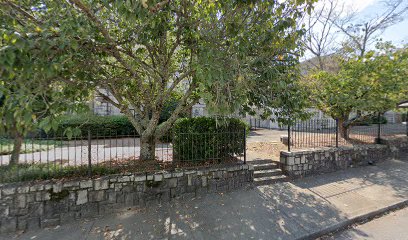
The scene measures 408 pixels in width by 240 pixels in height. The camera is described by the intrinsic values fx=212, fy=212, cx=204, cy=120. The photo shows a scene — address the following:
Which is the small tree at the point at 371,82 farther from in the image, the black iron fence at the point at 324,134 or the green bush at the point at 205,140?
the green bush at the point at 205,140

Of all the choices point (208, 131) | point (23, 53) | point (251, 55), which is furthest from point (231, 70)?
point (23, 53)

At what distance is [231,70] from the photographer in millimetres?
3613

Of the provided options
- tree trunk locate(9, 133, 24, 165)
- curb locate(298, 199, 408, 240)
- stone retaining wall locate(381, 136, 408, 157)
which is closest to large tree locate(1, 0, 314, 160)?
tree trunk locate(9, 133, 24, 165)

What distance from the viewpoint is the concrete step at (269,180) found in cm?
570

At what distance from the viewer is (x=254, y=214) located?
14.0 ft

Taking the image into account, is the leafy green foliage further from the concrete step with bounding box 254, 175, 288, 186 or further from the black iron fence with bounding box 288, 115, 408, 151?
the concrete step with bounding box 254, 175, 288, 186

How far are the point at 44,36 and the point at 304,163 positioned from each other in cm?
679

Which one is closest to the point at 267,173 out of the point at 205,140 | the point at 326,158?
the point at 205,140

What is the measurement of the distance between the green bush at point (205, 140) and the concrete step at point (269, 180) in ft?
2.96

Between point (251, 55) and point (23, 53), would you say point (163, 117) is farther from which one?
point (23, 53)

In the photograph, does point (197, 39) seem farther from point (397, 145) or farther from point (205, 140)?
point (397, 145)

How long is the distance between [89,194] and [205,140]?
2736 mm

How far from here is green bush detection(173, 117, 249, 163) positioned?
17.1ft

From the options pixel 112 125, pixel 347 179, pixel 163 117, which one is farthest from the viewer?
pixel 163 117
